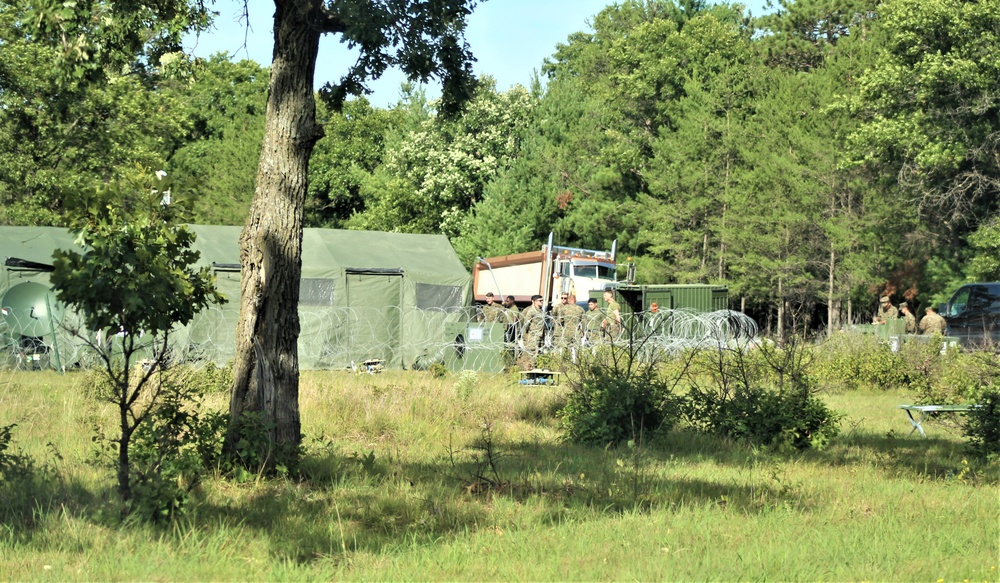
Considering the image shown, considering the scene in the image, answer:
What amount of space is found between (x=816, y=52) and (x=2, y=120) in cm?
3155

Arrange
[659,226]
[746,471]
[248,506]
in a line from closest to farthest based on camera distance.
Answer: [248,506]
[746,471]
[659,226]

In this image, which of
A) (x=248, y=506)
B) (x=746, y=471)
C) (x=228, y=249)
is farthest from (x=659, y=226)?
(x=248, y=506)

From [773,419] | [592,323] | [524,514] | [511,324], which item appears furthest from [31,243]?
[524,514]

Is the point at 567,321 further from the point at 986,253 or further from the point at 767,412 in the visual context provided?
the point at 986,253

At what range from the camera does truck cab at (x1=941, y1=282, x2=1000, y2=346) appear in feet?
73.0

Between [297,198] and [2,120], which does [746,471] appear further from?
[2,120]

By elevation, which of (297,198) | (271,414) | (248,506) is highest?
(297,198)

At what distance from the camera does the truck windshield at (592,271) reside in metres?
32.1

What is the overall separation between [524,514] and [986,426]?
5.11 m

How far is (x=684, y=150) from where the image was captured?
40.4m

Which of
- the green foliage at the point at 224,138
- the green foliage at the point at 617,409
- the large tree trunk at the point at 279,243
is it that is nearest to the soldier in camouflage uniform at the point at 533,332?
the green foliage at the point at 617,409

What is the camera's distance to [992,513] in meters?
7.40

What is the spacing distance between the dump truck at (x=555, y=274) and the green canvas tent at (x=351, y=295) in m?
7.05

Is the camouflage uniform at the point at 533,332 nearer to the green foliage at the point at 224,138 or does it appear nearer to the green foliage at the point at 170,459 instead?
the green foliage at the point at 170,459
